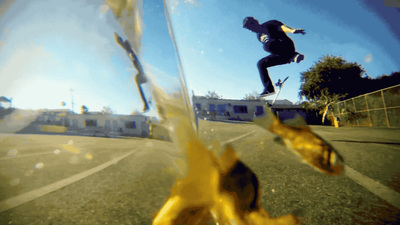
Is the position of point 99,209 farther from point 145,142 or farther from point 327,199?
point 327,199

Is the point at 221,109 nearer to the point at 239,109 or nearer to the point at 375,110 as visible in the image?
the point at 239,109

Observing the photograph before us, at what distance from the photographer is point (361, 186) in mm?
1534

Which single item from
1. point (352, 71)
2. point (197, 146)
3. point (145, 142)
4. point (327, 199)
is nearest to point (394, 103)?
point (327, 199)

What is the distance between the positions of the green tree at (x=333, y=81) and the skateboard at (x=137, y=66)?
28.7 meters

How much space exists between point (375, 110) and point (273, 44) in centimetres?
1277

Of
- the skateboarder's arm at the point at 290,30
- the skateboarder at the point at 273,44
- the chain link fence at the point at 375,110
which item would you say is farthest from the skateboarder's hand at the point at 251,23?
the chain link fence at the point at 375,110

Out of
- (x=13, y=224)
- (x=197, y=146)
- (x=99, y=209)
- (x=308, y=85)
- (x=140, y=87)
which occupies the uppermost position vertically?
(x=308, y=85)

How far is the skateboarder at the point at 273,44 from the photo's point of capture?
3.94m

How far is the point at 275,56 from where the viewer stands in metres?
4.07

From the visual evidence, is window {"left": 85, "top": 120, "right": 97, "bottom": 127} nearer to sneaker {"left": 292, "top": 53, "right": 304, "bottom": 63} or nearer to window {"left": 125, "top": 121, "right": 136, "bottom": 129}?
window {"left": 125, "top": 121, "right": 136, "bottom": 129}

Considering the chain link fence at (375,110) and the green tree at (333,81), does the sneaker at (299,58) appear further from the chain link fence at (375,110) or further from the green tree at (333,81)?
the green tree at (333,81)

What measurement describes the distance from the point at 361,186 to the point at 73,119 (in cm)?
268

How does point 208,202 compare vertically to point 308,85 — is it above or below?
below

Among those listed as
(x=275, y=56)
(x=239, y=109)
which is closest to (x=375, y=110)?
(x=275, y=56)
